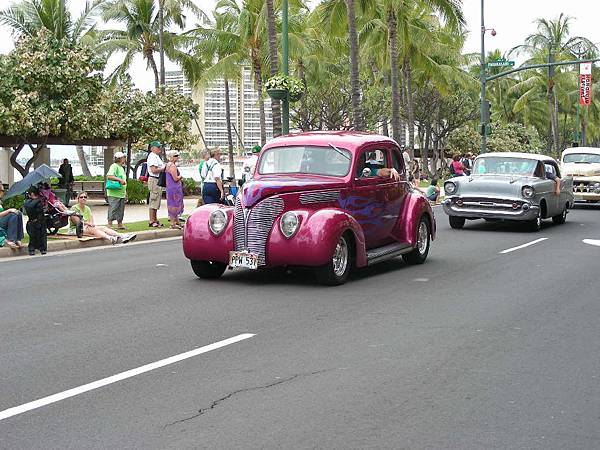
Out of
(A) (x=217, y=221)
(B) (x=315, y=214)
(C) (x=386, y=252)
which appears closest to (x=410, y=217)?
(C) (x=386, y=252)

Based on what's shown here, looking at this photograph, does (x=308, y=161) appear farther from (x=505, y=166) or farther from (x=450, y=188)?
(x=505, y=166)

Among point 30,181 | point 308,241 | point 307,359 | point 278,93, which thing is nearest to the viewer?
point 307,359

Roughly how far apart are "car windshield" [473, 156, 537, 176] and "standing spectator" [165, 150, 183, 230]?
6.61 metres

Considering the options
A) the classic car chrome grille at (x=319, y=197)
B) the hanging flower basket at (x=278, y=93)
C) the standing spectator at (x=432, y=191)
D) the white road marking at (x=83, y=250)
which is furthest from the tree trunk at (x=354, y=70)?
the classic car chrome grille at (x=319, y=197)

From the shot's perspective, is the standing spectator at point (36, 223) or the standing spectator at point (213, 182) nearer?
the standing spectator at point (36, 223)

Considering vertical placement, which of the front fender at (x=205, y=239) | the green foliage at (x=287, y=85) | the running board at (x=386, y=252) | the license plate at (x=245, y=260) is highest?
the green foliage at (x=287, y=85)

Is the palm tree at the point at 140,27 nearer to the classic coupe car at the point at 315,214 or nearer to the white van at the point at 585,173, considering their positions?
the white van at the point at 585,173

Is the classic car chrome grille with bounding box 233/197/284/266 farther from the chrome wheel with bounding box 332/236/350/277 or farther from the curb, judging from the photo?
the curb

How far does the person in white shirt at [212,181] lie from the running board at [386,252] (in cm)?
768

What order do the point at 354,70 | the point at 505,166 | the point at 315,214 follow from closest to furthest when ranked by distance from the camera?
the point at 315,214
the point at 505,166
the point at 354,70

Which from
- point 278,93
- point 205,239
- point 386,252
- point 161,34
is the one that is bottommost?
point 386,252

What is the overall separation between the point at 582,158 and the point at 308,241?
2210cm

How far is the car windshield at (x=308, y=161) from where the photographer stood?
40.5ft

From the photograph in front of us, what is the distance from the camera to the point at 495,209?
65.2ft
